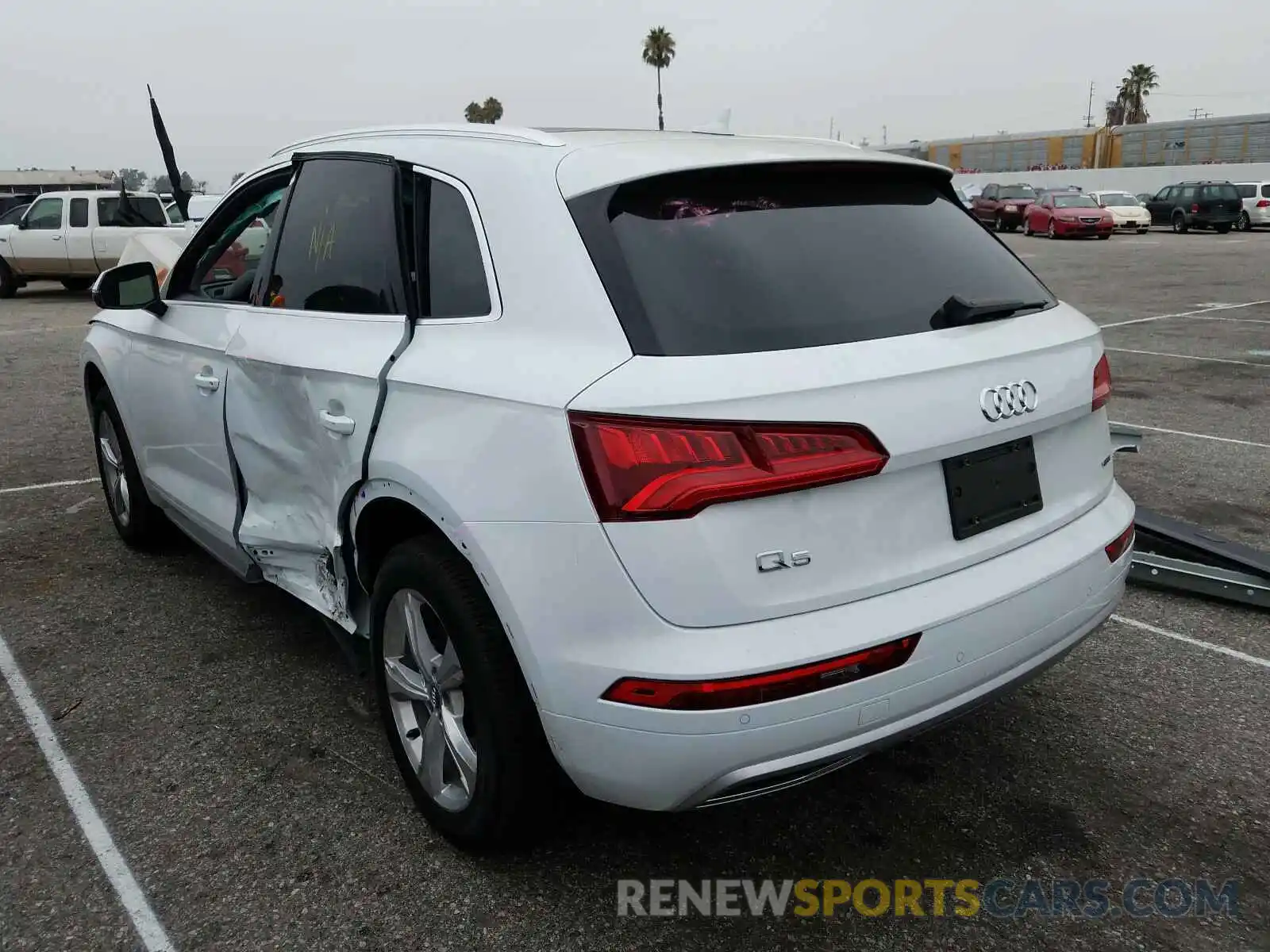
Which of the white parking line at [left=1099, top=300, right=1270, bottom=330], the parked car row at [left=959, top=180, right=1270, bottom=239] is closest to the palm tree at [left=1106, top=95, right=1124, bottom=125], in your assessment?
the parked car row at [left=959, top=180, right=1270, bottom=239]

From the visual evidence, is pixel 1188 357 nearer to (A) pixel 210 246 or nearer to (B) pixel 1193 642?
(B) pixel 1193 642

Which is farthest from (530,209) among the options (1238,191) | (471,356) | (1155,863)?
(1238,191)

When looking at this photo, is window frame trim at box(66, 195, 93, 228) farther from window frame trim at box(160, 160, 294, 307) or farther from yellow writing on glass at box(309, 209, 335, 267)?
yellow writing on glass at box(309, 209, 335, 267)

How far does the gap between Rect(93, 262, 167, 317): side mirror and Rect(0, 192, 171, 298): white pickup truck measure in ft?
53.2

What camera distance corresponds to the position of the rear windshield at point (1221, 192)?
3306 cm

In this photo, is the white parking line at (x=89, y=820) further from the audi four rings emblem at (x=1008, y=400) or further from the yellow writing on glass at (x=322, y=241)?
the audi four rings emblem at (x=1008, y=400)

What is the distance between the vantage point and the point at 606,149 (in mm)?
2521

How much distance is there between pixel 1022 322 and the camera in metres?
2.65

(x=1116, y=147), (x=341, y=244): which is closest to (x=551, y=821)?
(x=341, y=244)

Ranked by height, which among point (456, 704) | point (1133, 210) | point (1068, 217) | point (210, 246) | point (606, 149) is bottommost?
point (1133, 210)

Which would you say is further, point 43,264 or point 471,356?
point 43,264

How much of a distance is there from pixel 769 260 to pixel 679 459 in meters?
0.59

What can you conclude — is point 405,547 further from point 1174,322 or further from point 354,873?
point 1174,322

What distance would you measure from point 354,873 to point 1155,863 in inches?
79.5
